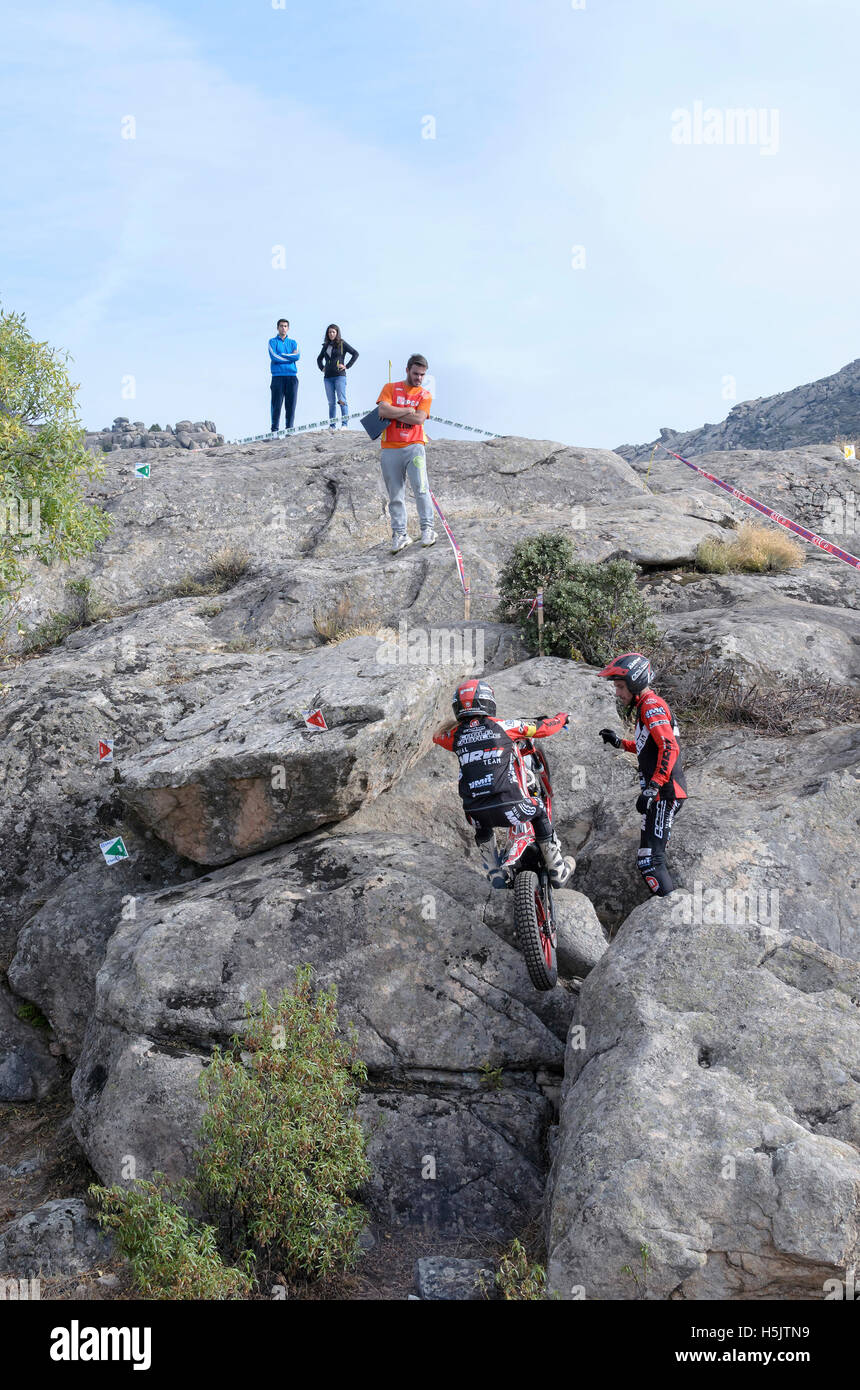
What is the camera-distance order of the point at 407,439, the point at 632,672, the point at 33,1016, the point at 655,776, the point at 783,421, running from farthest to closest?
the point at 783,421 < the point at 407,439 < the point at 33,1016 < the point at 632,672 < the point at 655,776

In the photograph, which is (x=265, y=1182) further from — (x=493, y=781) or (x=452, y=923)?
(x=493, y=781)

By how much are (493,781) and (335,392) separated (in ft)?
65.1

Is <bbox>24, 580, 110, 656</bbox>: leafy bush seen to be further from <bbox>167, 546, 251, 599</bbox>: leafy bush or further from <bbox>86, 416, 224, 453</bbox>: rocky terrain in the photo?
<bbox>86, 416, 224, 453</bbox>: rocky terrain

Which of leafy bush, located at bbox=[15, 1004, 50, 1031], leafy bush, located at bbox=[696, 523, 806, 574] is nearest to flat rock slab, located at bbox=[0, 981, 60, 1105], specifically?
leafy bush, located at bbox=[15, 1004, 50, 1031]

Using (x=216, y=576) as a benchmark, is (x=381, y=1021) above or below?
below

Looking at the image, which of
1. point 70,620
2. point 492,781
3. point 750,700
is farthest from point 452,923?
point 70,620

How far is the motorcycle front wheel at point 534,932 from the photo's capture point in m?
8.98

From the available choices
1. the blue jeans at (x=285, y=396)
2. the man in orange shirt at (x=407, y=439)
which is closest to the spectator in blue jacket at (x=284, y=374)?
the blue jeans at (x=285, y=396)

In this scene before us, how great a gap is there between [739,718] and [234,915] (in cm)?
735

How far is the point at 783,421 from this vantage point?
67062mm

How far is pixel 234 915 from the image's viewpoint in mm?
10141

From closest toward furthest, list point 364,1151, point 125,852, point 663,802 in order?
point 364,1151, point 663,802, point 125,852
